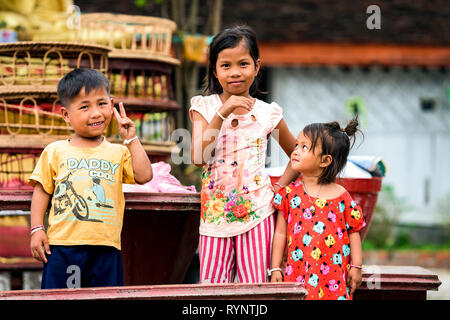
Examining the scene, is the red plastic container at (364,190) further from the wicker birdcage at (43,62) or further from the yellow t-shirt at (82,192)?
the wicker birdcage at (43,62)

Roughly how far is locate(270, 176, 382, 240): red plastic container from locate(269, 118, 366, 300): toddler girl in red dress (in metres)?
0.57

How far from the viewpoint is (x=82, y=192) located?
302 centimetres

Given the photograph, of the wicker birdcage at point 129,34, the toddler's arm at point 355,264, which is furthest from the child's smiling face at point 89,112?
the wicker birdcage at point 129,34

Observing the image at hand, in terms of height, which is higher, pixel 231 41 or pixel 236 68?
pixel 231 41

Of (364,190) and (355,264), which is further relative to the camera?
(364,190)

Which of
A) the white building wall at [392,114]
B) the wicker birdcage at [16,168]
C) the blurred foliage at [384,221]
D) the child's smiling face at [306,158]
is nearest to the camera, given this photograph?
the child's smiling face at [306,158]

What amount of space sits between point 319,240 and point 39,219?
48.1 inches

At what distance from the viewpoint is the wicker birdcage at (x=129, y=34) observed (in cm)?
477

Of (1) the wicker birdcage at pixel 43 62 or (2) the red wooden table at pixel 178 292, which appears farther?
(1) the wicker birdcage at pixel 43 62

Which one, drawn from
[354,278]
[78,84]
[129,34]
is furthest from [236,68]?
[129,34]

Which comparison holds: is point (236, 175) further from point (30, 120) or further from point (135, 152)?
point (30, 120)

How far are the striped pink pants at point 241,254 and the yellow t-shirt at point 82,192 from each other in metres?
0.41

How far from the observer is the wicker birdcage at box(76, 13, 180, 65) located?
4773mm
